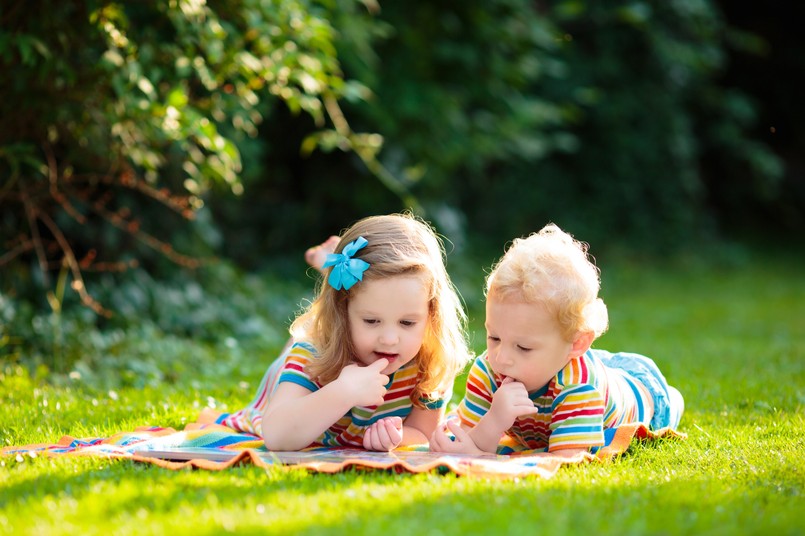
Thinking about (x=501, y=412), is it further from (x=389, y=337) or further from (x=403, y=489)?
(x=403, y=489)

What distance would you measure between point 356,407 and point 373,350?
0.34 meters

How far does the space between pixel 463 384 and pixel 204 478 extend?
2.48m

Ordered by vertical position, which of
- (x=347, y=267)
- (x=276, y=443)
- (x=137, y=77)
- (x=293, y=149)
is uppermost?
(x=137, y=77)

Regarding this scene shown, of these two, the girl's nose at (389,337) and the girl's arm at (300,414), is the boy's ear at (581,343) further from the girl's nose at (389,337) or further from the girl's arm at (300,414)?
the girl's arm at (300,414)

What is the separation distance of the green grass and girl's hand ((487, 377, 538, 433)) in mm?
257

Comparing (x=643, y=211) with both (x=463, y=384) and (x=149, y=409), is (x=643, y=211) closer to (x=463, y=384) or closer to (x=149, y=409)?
(x=463, y=384)

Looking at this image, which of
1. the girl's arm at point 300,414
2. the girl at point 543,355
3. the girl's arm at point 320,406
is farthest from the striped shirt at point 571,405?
the girl's arm at point 300,414

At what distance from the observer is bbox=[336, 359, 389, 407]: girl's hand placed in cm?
321

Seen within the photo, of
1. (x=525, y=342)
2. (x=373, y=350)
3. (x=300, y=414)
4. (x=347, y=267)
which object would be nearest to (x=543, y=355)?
(x=525, y=342)

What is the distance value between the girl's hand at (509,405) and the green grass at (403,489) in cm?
26

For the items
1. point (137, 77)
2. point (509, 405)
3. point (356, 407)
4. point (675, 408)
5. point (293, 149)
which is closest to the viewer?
point (509, 405)

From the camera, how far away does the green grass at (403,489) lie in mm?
2414

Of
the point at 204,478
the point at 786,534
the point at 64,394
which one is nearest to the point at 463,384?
the point at 64,394

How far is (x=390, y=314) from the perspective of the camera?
A: 329cm
